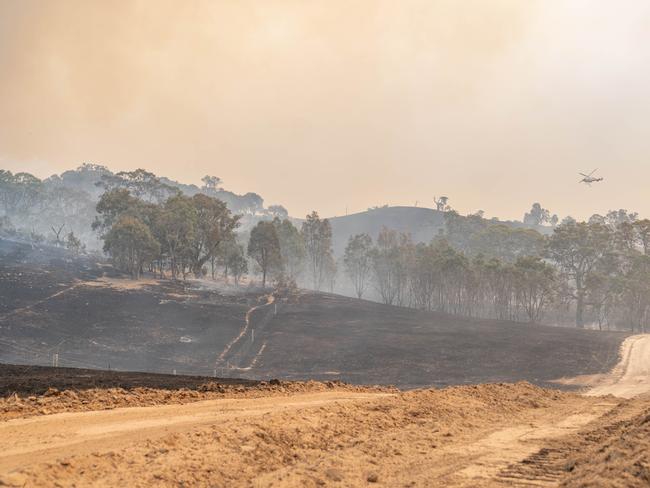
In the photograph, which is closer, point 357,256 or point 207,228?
point 207,228

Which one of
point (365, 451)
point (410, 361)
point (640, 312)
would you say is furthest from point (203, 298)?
point (365, 451)

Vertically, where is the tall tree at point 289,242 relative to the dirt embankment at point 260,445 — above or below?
above

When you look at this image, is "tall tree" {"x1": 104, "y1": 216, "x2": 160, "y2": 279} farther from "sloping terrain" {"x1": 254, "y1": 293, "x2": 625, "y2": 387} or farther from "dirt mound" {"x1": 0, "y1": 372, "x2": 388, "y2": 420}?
"dirt mound" {"x1": 0, "y1": 372, "x2": 388, "y2": 420}

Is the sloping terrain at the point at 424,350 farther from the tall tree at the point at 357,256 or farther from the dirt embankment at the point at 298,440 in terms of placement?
the tall tree at the point at 357,256

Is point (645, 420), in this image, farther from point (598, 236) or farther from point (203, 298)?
point (598, 236)

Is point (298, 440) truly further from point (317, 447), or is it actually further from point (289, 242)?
point (289, 242)

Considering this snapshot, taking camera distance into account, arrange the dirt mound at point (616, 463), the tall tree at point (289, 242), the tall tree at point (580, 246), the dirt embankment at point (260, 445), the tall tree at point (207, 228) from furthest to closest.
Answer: the tall tree at point (289, 242) → the tall tree at point (580, 246) → the tall tree at point (207, 228) → the dirt embankment at point (260, 445) → the dirt mound at point (616, 463)

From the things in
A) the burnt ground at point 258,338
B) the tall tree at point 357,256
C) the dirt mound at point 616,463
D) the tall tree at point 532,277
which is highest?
the tall tree at point 357,256

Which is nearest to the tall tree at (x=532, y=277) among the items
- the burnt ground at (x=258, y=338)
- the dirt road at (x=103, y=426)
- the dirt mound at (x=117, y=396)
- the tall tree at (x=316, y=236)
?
the burnt ground at (x=258, y=338)

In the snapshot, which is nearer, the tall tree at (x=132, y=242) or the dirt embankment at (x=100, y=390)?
the dirt embankment at (x=100, y=390)

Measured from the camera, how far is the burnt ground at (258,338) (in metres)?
60.1

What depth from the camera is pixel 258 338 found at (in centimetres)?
7694

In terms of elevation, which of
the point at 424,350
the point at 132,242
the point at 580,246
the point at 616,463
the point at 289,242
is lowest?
the point at 424,350

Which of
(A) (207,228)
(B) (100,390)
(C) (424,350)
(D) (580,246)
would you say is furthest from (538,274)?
(B) (100,390)
